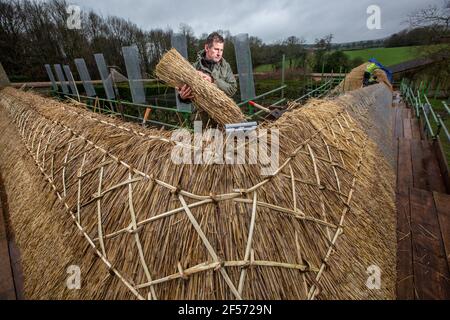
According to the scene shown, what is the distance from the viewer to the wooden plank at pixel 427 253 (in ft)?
5.25

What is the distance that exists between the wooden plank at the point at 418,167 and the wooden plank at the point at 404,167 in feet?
0.18

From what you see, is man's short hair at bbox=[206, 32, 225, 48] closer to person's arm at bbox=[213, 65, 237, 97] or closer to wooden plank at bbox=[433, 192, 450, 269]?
person's arm at bbox=[213, 65, 237, 97]

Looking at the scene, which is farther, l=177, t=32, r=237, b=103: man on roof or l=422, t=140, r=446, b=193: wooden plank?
l=177, t=32, r=237, b=103: man on roof

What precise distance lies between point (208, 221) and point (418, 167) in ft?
12.9

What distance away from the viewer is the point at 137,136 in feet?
5.75

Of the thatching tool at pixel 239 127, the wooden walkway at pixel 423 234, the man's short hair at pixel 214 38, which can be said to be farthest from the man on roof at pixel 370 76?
the thatching tool at pixel 239 127

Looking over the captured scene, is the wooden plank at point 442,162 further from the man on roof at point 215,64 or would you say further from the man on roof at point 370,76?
the man on roof at point 370,76

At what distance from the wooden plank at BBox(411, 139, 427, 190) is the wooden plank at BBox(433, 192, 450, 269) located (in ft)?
1.76

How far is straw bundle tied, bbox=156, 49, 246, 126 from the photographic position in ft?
6.34

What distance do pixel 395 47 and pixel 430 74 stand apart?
55.0ft

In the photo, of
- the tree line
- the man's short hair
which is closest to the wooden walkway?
the man's short hair
